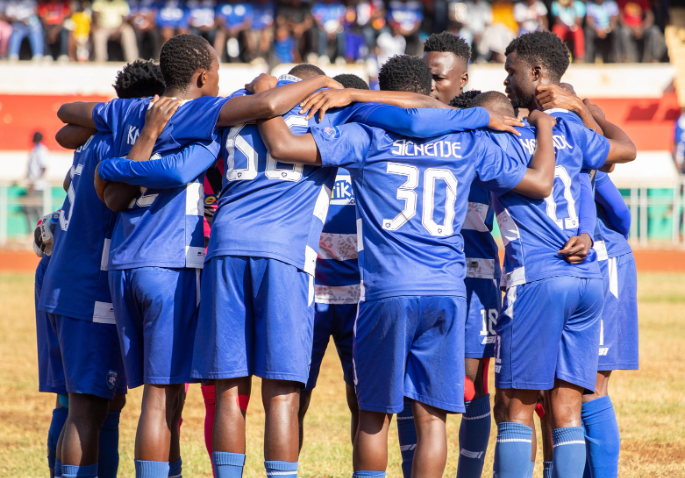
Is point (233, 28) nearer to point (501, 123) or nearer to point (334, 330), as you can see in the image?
point (334, 330)

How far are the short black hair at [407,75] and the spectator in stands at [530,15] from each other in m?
20.1

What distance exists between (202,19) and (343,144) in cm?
2080

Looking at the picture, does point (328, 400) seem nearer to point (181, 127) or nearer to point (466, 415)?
point (466, 415)

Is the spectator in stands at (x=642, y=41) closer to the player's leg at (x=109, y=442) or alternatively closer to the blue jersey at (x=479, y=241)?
the blue jersey at (x=479, y=241)

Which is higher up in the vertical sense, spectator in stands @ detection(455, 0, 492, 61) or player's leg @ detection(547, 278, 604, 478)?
spectator in stands @ detection(455, 0, 492, 61)

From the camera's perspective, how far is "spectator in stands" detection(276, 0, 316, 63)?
922 inches

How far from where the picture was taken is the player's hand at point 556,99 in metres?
4.49

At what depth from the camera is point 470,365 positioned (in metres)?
4.61

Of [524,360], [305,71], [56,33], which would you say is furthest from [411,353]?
[56,33]

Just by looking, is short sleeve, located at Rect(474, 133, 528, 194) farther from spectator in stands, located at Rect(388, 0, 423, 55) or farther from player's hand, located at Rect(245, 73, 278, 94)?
spectator in stands, located at Rect(388, 0, 423, 55)

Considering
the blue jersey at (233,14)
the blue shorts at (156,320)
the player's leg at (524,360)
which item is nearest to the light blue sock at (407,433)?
the player's leg at (524,360)

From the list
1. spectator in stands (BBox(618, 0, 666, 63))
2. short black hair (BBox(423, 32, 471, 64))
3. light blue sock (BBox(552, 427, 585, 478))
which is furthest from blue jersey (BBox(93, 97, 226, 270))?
spectator in stands (BBox(618, 0, 666, 63))

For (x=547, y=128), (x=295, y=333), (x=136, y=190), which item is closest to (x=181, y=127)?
(x=136, y=190)

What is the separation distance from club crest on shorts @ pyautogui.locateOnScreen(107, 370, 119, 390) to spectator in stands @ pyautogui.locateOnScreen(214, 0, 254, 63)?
785 inches
